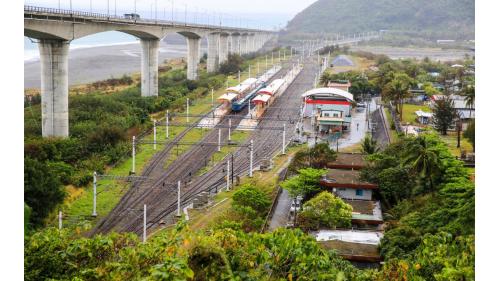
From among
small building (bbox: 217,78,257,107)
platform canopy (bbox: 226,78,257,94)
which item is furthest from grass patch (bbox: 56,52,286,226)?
platform canopy (bbox: 226,78,257,94)

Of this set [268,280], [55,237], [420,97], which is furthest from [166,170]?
[420,97]

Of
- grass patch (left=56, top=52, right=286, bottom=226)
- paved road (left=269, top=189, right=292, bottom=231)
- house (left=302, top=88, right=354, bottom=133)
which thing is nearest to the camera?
paved road (left=269, top=189, right=292, bottom=231)

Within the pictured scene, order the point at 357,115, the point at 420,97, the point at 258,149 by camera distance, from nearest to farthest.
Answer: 1. the point at 258,149
2. the point at 357,115
3. the point at 420,97

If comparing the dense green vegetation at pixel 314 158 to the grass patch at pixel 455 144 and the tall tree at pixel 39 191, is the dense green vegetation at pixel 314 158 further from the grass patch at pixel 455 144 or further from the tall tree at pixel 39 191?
the tall tree at pixel 39 191

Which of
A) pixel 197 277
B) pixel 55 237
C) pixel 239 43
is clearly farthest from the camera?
pixel 239 43

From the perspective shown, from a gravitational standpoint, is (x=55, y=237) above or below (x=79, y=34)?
below

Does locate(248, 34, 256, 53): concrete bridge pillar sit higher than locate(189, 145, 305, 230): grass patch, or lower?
higher

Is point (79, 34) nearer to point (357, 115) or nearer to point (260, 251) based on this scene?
point (357, 115)

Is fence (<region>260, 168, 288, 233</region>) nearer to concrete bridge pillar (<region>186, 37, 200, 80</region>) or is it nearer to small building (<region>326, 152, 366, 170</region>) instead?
small building (<region>326, 152, 366, 170</region>)
